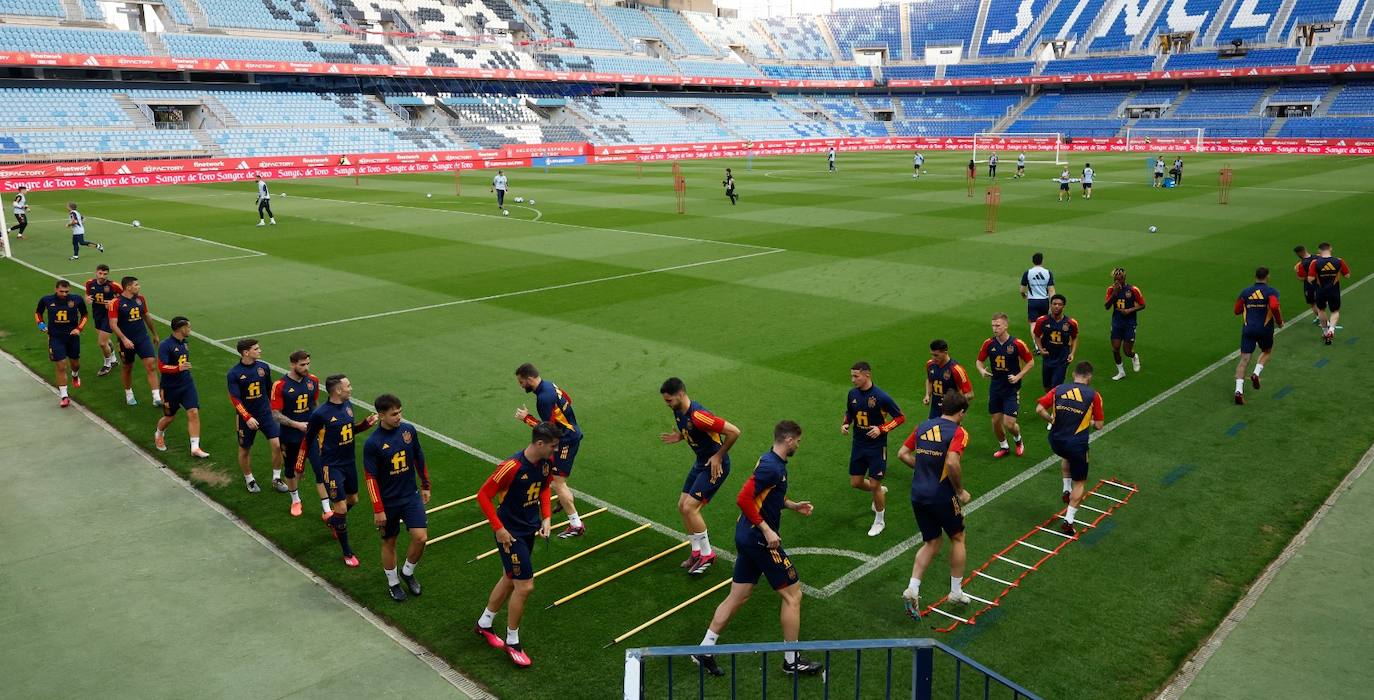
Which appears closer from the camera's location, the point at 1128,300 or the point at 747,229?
the point at 1128,300

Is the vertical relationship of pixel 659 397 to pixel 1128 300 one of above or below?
below

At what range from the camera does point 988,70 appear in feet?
327

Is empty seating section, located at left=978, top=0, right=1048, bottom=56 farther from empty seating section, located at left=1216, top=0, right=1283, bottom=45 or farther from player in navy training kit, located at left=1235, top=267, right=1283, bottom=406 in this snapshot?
player in navy training kit, located at left=1235, top=267, right=1283, bottom=406

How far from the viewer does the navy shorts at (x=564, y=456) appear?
984 cm

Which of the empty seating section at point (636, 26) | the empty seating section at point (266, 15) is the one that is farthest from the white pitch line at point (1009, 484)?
the empty seating section at point (636, 26)

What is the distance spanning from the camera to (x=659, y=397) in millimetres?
14477

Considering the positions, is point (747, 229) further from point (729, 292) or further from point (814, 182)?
point (814, 182)

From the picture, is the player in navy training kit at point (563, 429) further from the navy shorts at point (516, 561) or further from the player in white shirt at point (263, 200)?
the player in white shirt at point (263, 200)

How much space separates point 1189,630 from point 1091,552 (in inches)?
60.5

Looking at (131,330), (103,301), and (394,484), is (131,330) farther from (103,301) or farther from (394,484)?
(394,484)

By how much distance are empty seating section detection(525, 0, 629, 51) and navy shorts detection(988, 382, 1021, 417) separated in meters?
86.6

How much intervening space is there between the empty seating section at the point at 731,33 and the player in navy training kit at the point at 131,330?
98.7 meters

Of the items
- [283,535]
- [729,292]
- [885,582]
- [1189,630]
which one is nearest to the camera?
[1189,630]

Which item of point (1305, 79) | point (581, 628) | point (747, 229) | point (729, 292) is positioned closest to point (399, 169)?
point (747, 229)
